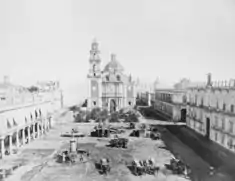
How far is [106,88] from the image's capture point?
62.3m

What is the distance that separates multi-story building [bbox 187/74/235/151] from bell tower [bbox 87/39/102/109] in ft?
87.9

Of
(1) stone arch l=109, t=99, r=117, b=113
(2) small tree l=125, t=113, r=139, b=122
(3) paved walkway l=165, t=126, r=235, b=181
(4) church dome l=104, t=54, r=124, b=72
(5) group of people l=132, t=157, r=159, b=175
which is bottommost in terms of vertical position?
(3) paved walkway l=165, t=126, r=235, b=181

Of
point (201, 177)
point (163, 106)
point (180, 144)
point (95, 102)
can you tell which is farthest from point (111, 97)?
point (201, 177)

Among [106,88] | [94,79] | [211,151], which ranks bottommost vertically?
[211,151]

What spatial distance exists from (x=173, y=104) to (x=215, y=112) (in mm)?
20506

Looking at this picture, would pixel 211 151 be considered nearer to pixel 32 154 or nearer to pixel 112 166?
pixel 112 166

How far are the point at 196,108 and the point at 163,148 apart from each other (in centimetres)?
1259

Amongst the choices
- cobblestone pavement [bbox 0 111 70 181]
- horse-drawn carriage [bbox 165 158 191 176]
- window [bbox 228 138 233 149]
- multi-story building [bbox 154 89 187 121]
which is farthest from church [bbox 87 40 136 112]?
horse-drawn carriage [bbox 165 158 191 176]

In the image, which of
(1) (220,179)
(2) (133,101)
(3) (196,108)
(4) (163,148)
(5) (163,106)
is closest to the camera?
(1) (220,179)

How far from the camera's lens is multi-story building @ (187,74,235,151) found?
26203 millimetres

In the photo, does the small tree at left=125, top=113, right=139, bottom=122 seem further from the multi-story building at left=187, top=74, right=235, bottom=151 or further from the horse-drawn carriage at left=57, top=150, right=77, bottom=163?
the horse-drawn carriage at left=57, top=150, right=77, bottom=163

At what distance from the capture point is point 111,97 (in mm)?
62125

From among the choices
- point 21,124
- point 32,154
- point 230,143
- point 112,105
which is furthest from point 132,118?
point 32,154

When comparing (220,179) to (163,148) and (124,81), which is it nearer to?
(163,148)
